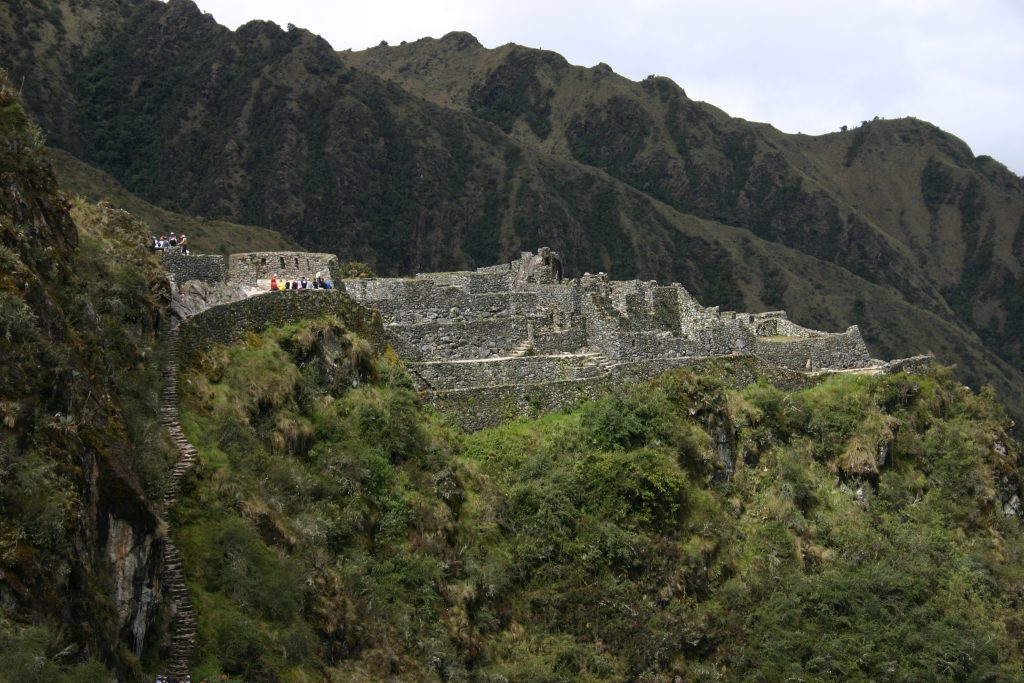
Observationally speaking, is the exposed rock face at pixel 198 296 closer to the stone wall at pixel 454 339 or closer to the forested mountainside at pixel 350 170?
the stone wall at pixel 454 339

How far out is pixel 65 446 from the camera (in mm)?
15344

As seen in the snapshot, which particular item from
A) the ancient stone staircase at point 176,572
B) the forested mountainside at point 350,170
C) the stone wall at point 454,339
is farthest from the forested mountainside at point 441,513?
the forested mountainside at point 350,170

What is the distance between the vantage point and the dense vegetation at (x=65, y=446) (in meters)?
13.7

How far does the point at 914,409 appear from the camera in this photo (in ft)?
125

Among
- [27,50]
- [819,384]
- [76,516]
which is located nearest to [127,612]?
[76,516]

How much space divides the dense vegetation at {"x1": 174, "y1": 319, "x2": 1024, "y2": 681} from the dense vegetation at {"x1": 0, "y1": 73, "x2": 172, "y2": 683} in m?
1.91

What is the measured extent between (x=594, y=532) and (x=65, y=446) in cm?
1580

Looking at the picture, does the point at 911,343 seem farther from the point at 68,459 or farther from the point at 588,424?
the point at 68,459

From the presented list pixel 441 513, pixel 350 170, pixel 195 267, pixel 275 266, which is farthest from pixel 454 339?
pixel 350 170

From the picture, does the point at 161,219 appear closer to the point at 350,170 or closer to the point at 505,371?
the point at 505,371

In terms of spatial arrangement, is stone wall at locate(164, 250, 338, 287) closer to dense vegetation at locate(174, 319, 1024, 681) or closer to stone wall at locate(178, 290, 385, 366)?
stone wall at locate(178, 290, 385, 366)

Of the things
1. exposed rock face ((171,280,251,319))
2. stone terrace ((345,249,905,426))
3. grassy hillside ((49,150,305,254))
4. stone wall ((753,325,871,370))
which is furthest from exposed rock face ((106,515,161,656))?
grassy hillside ((49,150,305,254))

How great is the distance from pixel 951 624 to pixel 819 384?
31.2 ft

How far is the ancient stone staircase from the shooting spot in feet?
57.1
